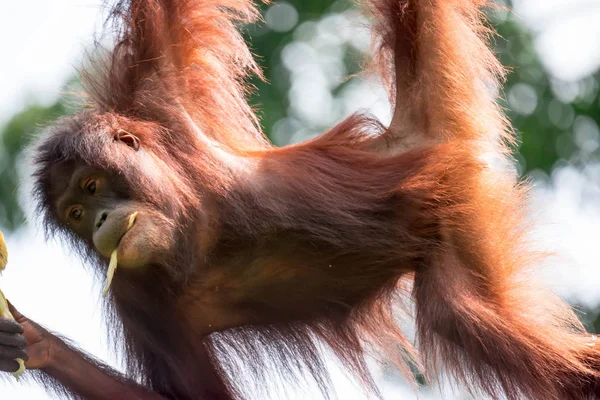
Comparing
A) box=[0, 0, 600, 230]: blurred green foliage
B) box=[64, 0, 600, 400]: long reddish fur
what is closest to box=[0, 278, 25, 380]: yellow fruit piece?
box=[64, 0, 600, 400]: long reddish fur

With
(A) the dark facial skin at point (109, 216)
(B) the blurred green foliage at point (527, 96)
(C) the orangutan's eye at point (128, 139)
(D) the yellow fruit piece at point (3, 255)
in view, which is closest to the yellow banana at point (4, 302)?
(D) the yellow fruit piece at point (3, 255)

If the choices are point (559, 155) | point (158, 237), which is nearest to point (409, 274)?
point (158, 237)

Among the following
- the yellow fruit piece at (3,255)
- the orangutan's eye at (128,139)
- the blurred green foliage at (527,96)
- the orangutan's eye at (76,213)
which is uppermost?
the orangutan's eye at (128,139)

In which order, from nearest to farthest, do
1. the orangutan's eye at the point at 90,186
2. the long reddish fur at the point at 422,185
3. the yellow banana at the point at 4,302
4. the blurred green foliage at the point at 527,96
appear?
the yellow banana at the point at 4,302
the long reddish fur at the point at 422,185
the orangutan's eye at the point at 90,186
the blurred green foliage at the point at 527,96

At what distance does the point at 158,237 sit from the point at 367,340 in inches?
40.8

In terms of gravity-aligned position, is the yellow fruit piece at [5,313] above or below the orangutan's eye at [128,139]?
below

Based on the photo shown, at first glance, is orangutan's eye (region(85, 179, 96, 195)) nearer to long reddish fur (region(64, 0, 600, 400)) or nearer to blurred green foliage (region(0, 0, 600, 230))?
long reddish fur (region(64, 0, 600, 400))

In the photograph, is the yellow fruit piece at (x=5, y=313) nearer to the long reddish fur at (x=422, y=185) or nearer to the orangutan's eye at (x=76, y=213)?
the orangutan's eye at (x=76, y=213)

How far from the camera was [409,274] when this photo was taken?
159 inches

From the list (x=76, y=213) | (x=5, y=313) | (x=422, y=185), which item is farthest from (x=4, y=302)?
(x=422, y=185)

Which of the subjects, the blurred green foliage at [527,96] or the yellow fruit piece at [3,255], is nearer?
the yellow fruit piece at [3,255]

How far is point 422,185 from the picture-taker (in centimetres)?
391

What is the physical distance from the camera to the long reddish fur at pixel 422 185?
383 cm

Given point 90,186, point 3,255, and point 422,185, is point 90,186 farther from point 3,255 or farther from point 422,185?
point 422,185
